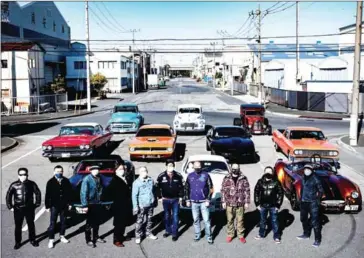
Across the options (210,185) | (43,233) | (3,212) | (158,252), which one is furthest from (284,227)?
(3,212)

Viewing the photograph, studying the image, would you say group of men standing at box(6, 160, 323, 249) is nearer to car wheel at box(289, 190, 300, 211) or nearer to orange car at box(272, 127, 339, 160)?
car wheel at box(289, 190, 300, 211)

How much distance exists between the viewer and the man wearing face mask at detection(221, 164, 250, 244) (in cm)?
918

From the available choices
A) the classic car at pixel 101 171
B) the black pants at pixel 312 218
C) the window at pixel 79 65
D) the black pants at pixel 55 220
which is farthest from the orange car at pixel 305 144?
the window at pixel 79 65

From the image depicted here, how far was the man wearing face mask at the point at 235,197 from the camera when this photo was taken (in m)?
9.18

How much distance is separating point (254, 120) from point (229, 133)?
27.3 feet

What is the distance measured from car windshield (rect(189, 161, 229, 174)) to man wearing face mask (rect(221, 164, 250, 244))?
120 inches

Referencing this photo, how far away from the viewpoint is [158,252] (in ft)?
28.6

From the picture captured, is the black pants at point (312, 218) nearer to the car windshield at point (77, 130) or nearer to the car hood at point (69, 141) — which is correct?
the car hood at point (69, 141)

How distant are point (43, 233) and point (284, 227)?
5.56m

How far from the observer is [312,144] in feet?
56.0

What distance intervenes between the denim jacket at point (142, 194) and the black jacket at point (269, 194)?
7.49ft

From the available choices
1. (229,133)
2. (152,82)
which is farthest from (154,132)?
(152,82)

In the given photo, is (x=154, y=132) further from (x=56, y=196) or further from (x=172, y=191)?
(x=56, y=196)

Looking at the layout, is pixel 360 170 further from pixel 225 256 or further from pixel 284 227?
pixel 225 256
